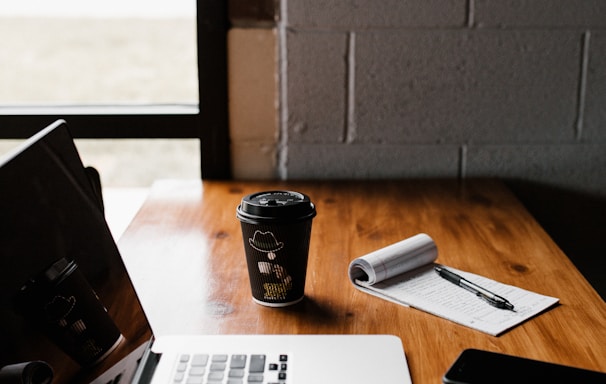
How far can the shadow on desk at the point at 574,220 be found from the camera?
6.32 ft

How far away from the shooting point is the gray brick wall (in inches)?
71.3

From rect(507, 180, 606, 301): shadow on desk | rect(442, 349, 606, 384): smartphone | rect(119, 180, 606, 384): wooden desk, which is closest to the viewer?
rect(442, 349, 606, 384): smartphone

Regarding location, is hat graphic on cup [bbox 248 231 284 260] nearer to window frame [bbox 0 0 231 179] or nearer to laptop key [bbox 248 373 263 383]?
laptop key [bbox 248 373 263 383]

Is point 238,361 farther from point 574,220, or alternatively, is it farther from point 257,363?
point 574,220

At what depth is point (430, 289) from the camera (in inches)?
46.8

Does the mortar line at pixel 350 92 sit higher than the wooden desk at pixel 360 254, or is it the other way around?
the mortar line at pixel 350 92

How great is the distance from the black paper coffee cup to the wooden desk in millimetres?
32

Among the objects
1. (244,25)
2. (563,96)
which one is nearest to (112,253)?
(244,25)

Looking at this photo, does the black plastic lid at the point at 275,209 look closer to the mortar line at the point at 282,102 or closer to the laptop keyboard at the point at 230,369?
the laptop keyboard at the point at 230,369

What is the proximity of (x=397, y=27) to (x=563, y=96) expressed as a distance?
1.43ft

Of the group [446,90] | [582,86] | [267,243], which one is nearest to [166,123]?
[446,90]

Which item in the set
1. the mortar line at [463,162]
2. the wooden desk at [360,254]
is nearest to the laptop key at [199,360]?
the wooden desk at [360,254]

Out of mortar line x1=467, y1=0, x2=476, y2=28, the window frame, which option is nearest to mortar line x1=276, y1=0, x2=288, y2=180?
the window frame

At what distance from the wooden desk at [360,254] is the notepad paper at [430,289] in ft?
0.06
